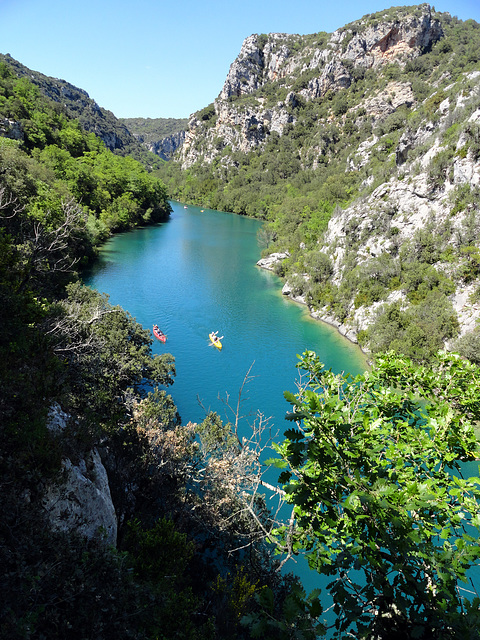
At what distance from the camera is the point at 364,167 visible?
2625 inches

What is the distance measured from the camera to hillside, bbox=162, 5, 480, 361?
92.9ft

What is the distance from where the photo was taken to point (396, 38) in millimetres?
97562

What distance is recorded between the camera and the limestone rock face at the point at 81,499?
20.5 ft

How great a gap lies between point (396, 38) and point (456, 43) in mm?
16885

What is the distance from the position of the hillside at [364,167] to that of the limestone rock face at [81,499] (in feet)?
73.7

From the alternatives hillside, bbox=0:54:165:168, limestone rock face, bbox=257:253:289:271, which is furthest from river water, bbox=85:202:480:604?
hillside, bbox=0:54:165:168

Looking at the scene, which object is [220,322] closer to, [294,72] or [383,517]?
[383,517]

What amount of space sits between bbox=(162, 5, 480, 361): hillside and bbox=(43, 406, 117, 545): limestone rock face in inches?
885

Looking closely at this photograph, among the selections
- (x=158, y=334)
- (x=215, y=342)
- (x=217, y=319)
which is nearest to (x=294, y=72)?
(x=217, y=319)

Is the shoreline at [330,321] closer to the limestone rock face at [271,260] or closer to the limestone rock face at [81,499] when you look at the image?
the limestone rock face at [271,260]

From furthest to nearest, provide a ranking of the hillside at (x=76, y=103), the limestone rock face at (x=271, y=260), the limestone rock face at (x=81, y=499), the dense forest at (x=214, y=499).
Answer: the hillside at (x=76, y=103) → the limestone rock face at (x=271, y=260) → the limestone rock face at (x=81, y=499) → the dense forest at (x=214, y=499)

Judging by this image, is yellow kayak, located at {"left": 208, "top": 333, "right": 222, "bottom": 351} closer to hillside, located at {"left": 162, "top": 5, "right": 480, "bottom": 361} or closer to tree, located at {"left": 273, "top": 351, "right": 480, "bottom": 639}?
hillside, located at {"left": 162, "top": 5, "right": 480, "bottom": 361}

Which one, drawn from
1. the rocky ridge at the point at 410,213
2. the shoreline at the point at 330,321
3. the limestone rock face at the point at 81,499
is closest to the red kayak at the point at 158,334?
the shoreline at the point at 330,321

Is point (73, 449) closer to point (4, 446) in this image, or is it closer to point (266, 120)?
point (4, 446)
